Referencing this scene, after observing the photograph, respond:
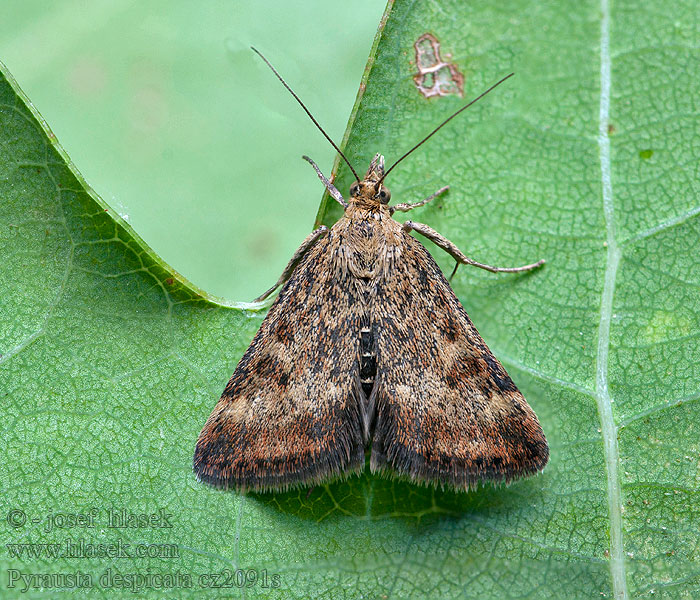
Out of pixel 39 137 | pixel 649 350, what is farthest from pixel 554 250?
pixel 39 137

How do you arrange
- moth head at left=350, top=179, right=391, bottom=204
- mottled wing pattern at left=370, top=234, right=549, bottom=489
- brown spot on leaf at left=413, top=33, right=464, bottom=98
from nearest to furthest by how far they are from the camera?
mottled wing pattern at left=370, top=234, right=549, bottom=489 → moth head at left=350, top=179, right=391, bottom=204 → brown spot on leaf at left=413, top=33, right=464, bottom=98

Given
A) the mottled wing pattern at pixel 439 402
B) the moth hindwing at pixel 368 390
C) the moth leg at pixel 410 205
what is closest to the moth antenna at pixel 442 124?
the moth leg at pixel 410 205

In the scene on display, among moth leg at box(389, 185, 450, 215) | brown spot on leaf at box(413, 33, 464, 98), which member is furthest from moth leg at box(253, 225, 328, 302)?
brown spot on leaf at box(413, 33, 464, 98)

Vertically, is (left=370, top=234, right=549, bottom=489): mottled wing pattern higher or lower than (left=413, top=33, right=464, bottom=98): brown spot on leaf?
lower

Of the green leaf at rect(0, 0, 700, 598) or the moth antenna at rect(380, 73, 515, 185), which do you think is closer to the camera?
the green leaf at rect(0, 0, 700, 598)

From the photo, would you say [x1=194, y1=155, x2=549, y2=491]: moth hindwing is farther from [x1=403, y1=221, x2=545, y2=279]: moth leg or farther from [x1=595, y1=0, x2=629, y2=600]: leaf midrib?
[x1=595, y1=0, x2=629, y2=600]: leaf midrib

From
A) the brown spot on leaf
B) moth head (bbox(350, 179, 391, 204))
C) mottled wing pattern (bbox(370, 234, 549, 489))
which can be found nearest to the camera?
mottled wing pattern (bbox(370, 234, 549, 489))

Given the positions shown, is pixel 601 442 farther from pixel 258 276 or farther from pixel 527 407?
pixel 258 276

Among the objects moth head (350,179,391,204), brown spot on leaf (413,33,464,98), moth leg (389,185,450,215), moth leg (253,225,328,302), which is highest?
brown spot on leaf (413,33,464,98)

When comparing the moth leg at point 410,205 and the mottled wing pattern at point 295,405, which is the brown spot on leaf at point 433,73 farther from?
the mottled wing pattern at point 295,405
